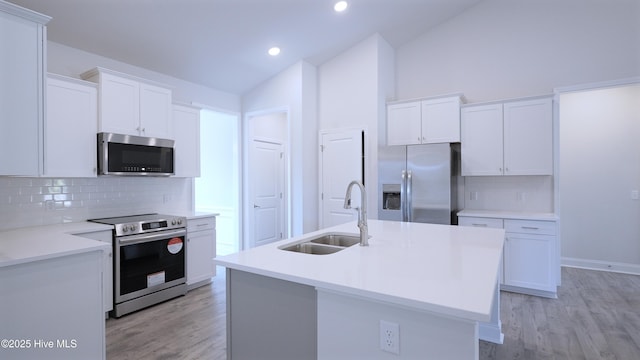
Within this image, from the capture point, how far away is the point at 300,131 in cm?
457

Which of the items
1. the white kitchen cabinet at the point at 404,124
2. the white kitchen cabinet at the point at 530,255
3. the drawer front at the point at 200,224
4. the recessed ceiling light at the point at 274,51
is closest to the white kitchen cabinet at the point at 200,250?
the drawer front at the point at 200,224

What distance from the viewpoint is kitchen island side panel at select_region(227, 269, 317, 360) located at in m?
1.44

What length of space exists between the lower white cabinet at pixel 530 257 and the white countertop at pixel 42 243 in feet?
12.6

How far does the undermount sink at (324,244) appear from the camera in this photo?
2.09m

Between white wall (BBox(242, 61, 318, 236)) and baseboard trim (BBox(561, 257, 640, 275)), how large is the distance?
3747mm

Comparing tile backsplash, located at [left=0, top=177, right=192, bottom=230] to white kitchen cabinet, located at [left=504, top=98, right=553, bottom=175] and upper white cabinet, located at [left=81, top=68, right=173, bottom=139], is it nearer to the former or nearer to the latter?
upper white cabinet, located at [left=81, top=68, right=173, bottom=139]

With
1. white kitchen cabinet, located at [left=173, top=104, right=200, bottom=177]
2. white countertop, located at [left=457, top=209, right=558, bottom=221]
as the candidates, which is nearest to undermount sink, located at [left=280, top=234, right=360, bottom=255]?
white countertop, located at [left=457, top=209, right=558, bottom=221]

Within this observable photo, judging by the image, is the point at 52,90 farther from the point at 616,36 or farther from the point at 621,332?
the point at 616,36

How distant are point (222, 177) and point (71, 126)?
2658 millimetres

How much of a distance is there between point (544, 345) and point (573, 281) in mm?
2122

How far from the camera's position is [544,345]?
249 cm

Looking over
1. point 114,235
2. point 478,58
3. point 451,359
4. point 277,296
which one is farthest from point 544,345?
point 114,235

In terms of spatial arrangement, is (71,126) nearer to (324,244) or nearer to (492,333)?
(324,244)

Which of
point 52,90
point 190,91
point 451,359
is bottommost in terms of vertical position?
point 451,359
